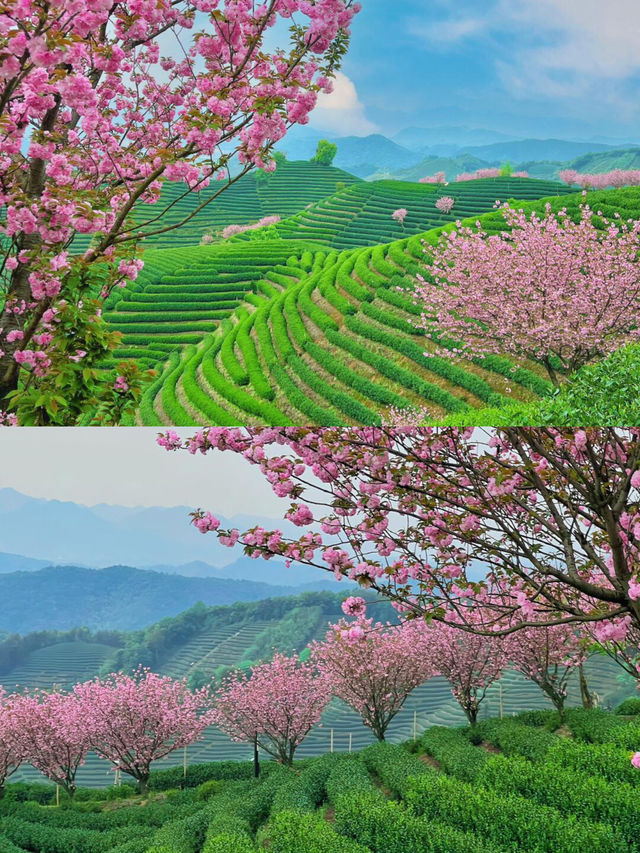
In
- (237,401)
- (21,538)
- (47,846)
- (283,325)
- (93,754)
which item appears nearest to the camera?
(237,401)

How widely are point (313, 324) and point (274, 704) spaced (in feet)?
37.3

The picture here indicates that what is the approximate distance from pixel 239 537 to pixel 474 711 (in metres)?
12.1

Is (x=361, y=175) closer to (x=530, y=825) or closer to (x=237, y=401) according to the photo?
(x=237, y=401)

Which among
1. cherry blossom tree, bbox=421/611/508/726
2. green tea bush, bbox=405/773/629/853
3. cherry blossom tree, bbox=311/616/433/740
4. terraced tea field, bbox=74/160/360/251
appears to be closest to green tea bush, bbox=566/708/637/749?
cherry blossom tree, bbox=421/611/508/726

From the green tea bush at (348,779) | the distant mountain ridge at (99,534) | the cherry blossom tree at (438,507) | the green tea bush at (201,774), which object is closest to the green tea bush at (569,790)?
the green tea bush at (348,779)

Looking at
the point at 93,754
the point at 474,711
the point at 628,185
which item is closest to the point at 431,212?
the point at 628,185

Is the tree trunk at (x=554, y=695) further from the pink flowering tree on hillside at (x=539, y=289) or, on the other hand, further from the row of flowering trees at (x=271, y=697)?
the pink flowering tree on hillside at (x=539, y=289)

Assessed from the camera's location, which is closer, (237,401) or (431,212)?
(237,401)

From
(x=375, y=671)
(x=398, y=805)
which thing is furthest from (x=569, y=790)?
(x=375, y=671)

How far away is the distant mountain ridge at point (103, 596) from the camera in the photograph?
492 inches

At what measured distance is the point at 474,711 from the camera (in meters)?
14.2

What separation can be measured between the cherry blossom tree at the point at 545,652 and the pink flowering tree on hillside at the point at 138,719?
245 inches

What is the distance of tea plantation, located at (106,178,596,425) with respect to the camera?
4727 mm

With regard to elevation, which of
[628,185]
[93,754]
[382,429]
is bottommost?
[93,754]
